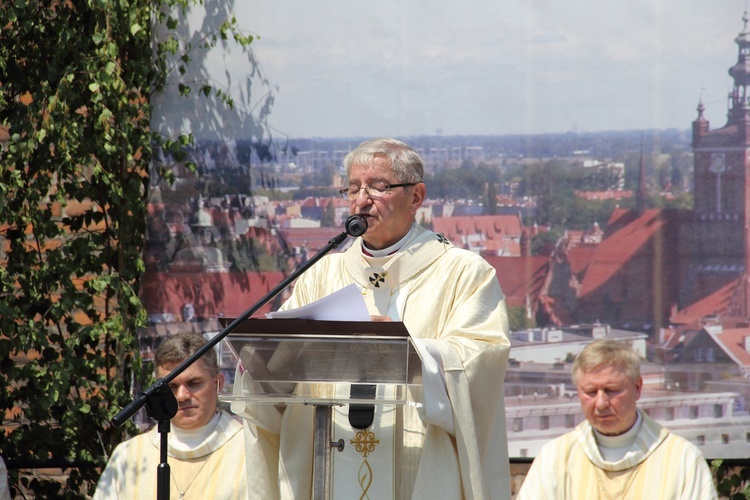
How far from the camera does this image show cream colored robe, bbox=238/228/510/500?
3.57 metres

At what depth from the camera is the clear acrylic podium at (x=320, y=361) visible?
3.06 meters

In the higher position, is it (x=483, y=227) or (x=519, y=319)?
(x=483, y=227)

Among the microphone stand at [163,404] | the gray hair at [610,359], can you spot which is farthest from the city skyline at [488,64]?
the microphone stand at [163,404]

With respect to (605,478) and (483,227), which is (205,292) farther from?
(605,478)

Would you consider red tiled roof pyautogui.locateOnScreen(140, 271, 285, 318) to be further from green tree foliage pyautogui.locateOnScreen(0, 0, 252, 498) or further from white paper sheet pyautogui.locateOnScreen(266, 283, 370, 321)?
white paper sheet pyautogui.locateOnScreen(266, 283, 370, 321)

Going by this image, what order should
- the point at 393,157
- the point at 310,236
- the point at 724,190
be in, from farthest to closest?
1. the point at 310,236
2. the point at 724,190
3. the point at 393,157

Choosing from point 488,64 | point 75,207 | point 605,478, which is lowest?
point 605,478

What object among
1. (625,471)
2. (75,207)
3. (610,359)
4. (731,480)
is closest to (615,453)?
(625,471)

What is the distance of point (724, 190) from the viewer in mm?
5707

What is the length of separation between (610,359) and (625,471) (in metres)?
0.50

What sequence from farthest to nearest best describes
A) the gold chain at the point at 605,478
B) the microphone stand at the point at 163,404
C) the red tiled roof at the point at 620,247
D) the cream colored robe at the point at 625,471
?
the red tiled roof at the point at 620,247
the gold chain at the point at 605,478
the cream colored robe at the point at 625,471
the microphone stand at the point at 163,404

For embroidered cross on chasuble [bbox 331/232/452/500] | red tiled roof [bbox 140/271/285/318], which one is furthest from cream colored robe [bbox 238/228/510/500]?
red tiled roof [bbox 140/271/285/318]

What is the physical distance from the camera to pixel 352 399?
3137 mm

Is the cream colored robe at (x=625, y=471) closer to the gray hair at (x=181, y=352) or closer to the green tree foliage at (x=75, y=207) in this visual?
the gray hair at (x=181, y=352)
